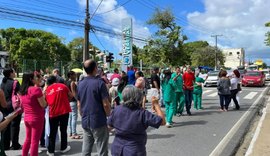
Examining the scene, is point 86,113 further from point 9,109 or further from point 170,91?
point 170,91

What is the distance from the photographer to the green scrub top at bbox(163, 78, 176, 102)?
9.67 metres

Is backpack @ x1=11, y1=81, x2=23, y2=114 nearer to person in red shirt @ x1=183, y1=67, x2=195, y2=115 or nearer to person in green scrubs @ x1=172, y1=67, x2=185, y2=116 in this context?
person in green scrubs @ x1=172, y1=67, x2=185, y2=116

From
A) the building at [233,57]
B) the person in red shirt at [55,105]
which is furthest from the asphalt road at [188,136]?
the building at [233,57]

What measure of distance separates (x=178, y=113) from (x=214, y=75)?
63.0 ft

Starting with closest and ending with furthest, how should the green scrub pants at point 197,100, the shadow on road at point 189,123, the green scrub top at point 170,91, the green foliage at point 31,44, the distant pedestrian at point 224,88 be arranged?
the green scrub top at point 170,91, the shadow on road at point 189,123, the distant pedestrian at point 224,88, the green scrub pants at point 197,100, the green foliage at point 31,44

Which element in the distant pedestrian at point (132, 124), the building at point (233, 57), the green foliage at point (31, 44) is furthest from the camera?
the building at point (233, 57)

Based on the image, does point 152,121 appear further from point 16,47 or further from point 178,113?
point 16,47

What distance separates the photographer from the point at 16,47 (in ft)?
220

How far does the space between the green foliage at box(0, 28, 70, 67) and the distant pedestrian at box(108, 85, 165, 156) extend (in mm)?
63272

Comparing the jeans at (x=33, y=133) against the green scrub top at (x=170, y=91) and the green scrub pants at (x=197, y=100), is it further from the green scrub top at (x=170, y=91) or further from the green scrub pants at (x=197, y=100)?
the green scrub pants at (x=197, y=100)

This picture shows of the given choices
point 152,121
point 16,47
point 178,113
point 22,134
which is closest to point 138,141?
point 152,121

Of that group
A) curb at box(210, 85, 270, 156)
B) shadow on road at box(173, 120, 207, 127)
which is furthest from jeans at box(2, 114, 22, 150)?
shadow on road at box(173, 120, 207, 127)

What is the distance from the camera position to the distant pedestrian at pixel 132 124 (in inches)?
143

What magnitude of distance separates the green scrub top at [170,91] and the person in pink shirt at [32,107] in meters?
4.66
